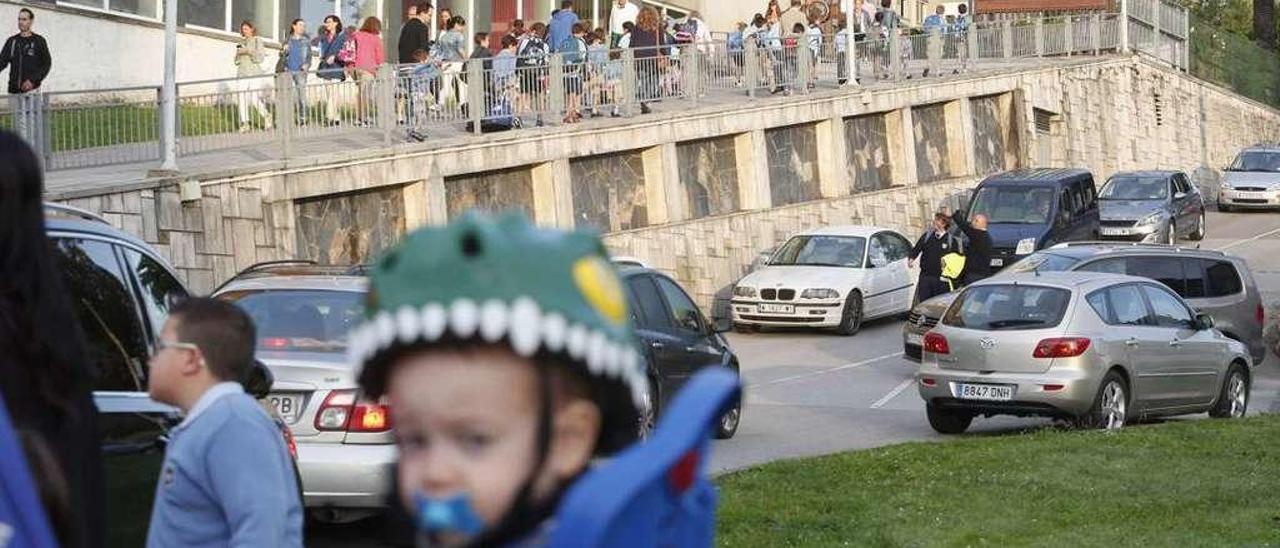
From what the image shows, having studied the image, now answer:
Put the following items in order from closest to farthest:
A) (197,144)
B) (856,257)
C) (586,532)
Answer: (586,532), (197,144), (856,257)

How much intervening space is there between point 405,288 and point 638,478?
31cm

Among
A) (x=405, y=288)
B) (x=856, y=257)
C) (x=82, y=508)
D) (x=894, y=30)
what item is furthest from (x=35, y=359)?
(x=894, y=30)

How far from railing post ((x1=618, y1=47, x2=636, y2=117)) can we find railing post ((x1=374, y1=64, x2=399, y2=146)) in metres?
5.82

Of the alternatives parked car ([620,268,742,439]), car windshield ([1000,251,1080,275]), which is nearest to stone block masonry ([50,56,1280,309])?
parked car ([620,268,742,439])

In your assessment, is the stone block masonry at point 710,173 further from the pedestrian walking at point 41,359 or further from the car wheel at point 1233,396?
the pedestrian walking at point 41,359

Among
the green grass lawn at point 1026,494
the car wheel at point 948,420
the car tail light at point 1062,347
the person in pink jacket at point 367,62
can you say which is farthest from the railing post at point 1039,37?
the green grass lawn at point 1026,494

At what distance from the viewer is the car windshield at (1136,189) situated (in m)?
Result: 43.1

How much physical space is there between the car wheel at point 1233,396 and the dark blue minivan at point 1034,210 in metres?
13.9

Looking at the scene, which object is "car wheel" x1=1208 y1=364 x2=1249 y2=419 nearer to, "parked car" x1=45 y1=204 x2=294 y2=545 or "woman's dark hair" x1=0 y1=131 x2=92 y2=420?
"parked car" x1=45 y1=204 x2=294 y2=545

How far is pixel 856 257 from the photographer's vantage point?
32625 millimetres

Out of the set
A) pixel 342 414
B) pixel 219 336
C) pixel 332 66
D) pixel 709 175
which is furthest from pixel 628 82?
pixel 219 336

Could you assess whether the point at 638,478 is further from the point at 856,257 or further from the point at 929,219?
the point at 929,219

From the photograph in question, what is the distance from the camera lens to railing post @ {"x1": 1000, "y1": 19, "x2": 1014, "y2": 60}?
156 ft

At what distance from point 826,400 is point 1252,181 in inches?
1225
